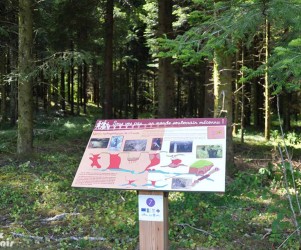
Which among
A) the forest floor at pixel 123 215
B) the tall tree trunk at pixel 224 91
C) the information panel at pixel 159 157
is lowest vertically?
the forest floor at pixel 123 215

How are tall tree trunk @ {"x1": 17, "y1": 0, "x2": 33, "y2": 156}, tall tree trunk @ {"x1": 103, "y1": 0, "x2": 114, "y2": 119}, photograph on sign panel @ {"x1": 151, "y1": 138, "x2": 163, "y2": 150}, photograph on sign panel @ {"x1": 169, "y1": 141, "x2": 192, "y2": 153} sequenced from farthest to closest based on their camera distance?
tall tree trunk @ {"x1": 103, "y1": 0, "x2": 114, "y2": 119}
tall tree trunk @ {"x1": 17, "y1": 0, "x2": 33, "y2": 156}
photograph on sign panel @ {"x1": 151, "y1": 138, "x2": 163, "y2": 150}
photograph on sign panel @ {"x1": 169, "y1": 141, "x2": 192, "y2": 153}

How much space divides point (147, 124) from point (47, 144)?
9.45 m

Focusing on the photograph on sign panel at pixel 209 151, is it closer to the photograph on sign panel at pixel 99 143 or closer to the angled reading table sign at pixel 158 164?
the angled reading table sign at pixel 158 164

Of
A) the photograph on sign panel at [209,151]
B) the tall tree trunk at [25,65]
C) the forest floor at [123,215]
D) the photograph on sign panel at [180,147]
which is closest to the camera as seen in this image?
the photograph on sign panel at [209,151]

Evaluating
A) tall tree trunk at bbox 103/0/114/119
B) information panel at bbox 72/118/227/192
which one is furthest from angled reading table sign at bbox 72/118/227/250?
tall tree trunk at bbox 103/0/114/119

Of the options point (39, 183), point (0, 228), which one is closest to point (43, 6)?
point (39, 183)

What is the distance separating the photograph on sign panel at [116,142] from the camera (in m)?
4.10

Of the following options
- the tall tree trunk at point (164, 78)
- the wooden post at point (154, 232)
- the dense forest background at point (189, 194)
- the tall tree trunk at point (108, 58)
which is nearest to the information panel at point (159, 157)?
the wooden post at point (154, 232)

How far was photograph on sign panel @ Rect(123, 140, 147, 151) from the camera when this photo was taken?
158 inches

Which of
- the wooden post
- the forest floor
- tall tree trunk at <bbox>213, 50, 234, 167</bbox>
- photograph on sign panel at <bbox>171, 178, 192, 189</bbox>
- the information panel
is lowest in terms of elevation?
the forest floor

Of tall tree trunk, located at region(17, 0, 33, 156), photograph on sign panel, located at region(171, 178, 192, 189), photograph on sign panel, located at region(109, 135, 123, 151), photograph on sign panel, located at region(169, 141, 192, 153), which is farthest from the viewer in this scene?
tall tree trunk, located at region(17, 0, 33, 156)

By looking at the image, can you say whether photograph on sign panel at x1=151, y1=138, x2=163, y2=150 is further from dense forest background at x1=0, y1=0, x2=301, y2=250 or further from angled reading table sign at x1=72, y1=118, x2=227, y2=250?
dense forest background at x1=0, y1=0, x2=301, y2=250

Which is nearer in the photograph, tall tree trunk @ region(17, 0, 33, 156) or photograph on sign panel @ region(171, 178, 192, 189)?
photograph on sign panel @ region(171, 178, 192, 189)

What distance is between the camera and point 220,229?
5344mm
